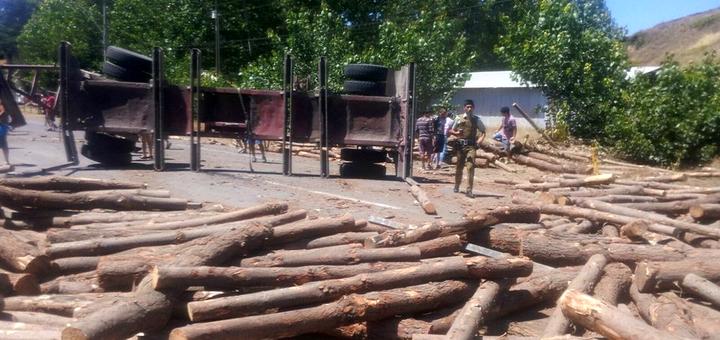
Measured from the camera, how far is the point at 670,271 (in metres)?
7.16

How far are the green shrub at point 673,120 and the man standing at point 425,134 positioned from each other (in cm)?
684

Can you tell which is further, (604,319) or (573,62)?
(573,62)

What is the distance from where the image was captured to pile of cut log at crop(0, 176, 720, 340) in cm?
553

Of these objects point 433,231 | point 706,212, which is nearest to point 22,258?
point 433,231

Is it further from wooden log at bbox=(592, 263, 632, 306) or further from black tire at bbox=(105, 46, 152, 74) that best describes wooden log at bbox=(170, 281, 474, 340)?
black tire at bbox=(105, 46, 152, 74)

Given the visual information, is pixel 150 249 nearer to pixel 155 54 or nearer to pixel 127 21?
pixel 155 54

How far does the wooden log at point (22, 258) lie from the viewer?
22.8ft

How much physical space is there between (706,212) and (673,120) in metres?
12.1

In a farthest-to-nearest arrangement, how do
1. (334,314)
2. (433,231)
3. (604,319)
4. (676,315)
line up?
(433,231) < (676,315) < (334,314) < (604,319)

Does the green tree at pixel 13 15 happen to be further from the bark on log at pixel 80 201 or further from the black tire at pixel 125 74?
the bark on log at pixel 80 201

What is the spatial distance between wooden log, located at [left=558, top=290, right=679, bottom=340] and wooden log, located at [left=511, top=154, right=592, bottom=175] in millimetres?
13713

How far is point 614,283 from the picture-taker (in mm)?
7008

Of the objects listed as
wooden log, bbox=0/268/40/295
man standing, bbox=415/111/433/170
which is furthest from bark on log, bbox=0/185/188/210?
man standing, bbox=415/111/433/170

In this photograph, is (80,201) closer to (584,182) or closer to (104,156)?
(104,156)
